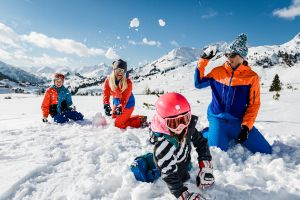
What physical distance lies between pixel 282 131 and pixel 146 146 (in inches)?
121

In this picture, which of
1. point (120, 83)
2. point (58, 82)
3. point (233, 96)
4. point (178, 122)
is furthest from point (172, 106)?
point (58, 82)

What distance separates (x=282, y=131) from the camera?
21.3 ft

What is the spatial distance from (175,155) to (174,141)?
23 cm

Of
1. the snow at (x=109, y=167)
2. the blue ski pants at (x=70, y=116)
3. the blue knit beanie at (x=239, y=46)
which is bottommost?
the snow at (x=109, y=167)

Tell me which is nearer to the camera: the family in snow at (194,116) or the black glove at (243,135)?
the family in snow at (194,116)

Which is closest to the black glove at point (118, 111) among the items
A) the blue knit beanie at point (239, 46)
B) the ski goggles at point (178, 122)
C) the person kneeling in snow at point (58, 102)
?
the person kneeling in snow at point (58, 102)

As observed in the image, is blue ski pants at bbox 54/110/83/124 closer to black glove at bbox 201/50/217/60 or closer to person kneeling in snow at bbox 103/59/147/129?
person kneeling in snow at bbox 103/59/147/129

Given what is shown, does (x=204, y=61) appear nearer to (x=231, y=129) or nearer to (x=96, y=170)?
(x=231, y=129)

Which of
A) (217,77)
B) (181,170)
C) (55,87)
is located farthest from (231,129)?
(55,87)

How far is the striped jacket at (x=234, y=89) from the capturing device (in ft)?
17.3

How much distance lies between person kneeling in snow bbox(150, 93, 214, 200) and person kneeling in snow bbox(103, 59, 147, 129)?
12.3ft

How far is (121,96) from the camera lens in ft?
25.6

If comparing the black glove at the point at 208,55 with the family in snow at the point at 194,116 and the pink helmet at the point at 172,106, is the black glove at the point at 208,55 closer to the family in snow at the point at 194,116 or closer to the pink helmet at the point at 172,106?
the family in snow at the point at 194,116

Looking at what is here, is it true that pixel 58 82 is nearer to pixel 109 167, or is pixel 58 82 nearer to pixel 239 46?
pixel 109 167
